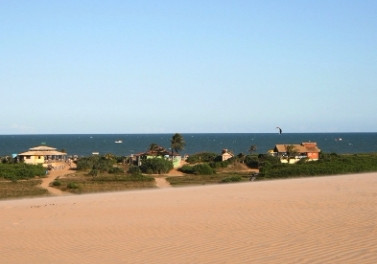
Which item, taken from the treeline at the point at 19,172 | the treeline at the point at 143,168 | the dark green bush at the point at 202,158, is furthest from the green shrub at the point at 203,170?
the dark green bush at the point at 202,158

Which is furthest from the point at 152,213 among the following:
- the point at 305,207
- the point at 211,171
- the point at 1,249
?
the point at 211,171

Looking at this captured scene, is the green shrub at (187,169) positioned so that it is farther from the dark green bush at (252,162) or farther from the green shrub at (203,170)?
the dark green bush at (252,162)

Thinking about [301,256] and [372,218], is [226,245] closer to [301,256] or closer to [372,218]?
[301,256]

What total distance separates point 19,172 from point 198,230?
37.4m

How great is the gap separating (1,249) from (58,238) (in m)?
Result: 1.36

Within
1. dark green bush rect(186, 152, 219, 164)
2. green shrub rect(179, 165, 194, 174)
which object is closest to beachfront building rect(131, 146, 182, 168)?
dark green bush rect(186, 152, 219, 164)

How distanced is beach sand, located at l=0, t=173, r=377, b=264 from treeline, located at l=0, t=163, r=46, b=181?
27.9 metres

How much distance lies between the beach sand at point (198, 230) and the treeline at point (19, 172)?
91.5 feet

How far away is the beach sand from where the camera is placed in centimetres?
920

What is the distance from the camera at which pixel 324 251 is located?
8992mm

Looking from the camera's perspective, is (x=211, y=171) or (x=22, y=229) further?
(x=211, y=171)

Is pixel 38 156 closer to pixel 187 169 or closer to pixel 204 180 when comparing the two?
pixel 187 169

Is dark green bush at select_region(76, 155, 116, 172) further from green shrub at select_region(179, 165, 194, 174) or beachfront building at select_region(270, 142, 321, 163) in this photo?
beachfront building at select_region(270, 142, 321, 163)

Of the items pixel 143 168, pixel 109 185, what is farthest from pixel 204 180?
pixel 143 168
